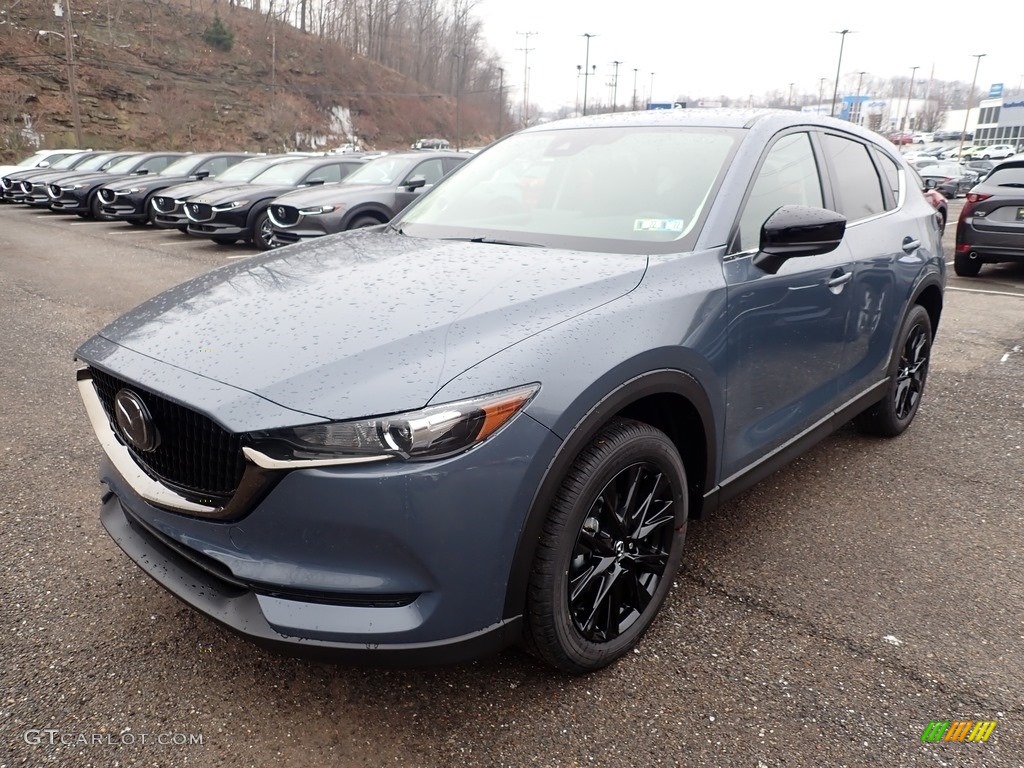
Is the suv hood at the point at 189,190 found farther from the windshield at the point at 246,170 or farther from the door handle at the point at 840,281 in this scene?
the door handle at the point at 840,281

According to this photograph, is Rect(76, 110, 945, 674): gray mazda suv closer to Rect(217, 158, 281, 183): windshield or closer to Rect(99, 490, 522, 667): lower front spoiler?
Rect(99, 490, 522, 667): lower front spoiler

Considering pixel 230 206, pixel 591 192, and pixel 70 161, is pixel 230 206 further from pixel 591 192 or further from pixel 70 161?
pixel 70 161

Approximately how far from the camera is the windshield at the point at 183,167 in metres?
17.1

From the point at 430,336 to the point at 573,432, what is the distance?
452 mm

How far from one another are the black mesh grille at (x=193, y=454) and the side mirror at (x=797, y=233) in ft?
6.18

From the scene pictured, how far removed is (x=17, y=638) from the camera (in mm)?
2455

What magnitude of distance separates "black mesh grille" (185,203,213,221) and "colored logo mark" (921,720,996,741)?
1258 cm

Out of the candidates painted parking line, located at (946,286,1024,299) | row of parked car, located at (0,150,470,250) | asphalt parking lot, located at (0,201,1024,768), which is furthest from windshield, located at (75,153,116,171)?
painted parking line, located at (946,286,1024,299)

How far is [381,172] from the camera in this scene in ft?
39.5

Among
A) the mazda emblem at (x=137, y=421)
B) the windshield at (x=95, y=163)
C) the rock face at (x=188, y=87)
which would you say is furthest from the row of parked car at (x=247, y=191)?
the rock face at (x=188, y=87)

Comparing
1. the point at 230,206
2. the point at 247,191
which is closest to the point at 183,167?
the point at 247,191

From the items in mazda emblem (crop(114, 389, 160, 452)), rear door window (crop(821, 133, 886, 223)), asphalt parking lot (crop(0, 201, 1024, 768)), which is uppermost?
rear door window (crop(821, 133, 886, 223))

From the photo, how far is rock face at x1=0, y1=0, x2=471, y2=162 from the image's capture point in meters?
41.4

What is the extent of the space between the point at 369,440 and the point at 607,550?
875mm
